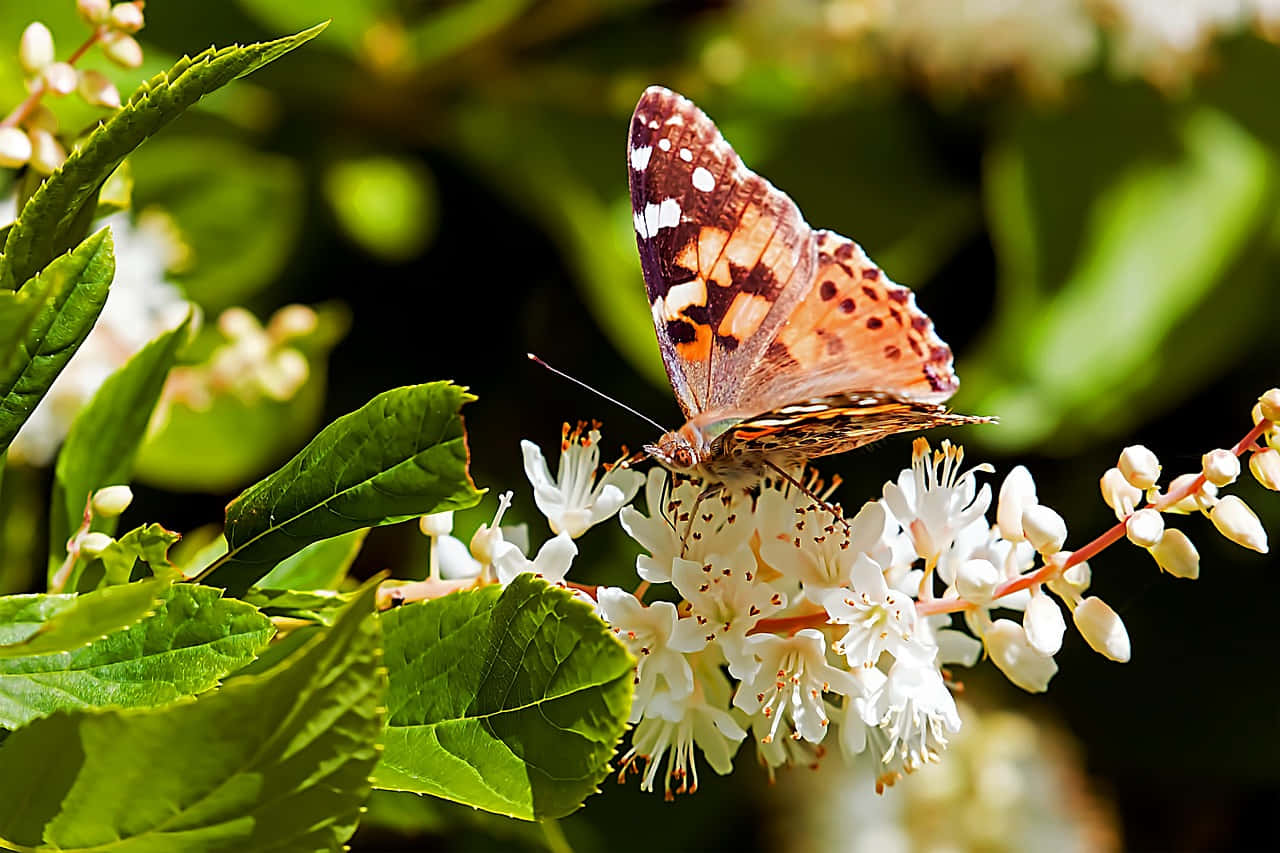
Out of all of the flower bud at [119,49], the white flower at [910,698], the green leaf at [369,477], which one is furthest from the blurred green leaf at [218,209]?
the white flower at [910,698]

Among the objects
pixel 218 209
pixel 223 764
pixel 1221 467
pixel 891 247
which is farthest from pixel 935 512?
pixel 891 247

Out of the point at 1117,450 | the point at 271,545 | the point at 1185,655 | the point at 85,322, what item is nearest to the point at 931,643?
the point at 271,545

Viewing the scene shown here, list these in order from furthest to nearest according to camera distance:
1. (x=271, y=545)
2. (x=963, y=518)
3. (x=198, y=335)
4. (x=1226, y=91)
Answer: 1. (x=1226, y=91)
2. (x=198, y=335)
3. (x=963, y=518)
4. (x=271, y=545)

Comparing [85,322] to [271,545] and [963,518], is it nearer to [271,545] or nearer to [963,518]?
[271,545]

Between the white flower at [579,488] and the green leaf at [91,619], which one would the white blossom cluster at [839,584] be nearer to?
the white flower at [579,488]

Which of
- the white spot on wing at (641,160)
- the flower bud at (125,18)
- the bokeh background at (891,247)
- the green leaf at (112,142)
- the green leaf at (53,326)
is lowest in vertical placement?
the bokeh background at (891,247)

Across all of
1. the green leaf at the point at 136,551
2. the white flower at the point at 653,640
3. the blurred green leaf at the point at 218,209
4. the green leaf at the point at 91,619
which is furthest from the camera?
the blurred green leaf at the point at 218,209

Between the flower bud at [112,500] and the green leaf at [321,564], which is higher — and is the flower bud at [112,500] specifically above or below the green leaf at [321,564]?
above
